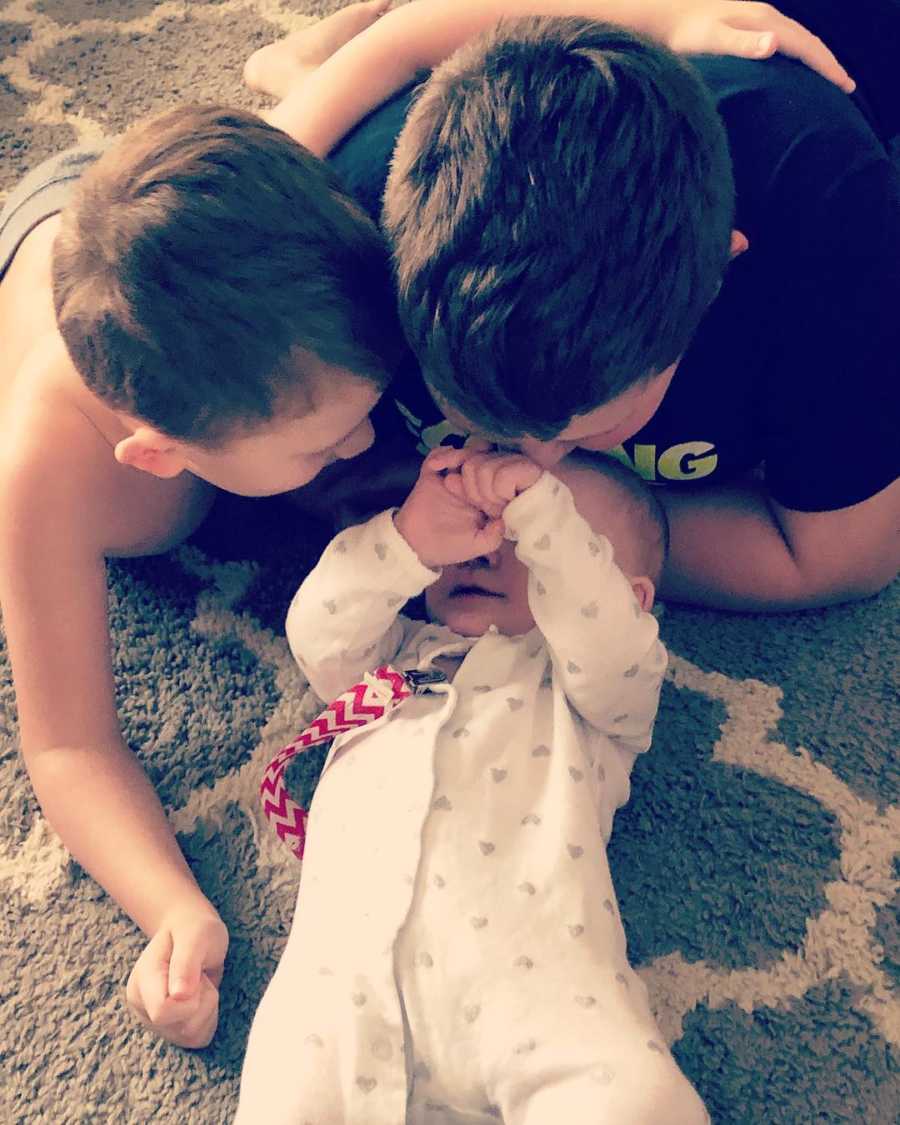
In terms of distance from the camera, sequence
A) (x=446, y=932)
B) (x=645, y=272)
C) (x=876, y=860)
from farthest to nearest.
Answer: (x=876, y=860) → (x=446, y=932) → (x=645, y=272)

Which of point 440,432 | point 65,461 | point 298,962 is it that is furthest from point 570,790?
point 65,461

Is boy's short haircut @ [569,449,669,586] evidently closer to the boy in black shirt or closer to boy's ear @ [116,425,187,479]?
the boy in black shirt

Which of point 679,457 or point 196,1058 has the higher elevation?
point 679,457

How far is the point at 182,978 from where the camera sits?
684 millimetres

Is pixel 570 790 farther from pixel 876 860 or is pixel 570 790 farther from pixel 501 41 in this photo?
pixel 501 41

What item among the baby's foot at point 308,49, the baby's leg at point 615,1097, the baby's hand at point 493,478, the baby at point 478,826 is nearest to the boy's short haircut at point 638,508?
the baby at point 478,826

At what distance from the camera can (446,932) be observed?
2.10 ft

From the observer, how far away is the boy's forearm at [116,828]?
0.74 m

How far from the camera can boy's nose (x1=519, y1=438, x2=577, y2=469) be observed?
0.68 metres

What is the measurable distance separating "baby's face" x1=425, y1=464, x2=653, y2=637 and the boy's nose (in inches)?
2.9

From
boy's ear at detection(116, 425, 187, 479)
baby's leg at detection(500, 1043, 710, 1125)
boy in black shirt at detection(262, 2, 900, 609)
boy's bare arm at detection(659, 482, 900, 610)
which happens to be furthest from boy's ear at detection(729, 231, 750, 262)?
baby's leg at detection(500, 1043, 710, 1125)

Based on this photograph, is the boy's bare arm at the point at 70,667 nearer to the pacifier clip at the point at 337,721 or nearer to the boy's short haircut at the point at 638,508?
the pacifier clip at the point at 337,721

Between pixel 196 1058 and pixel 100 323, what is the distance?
49 cm

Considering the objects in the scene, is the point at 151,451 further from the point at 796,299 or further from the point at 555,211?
the point at 796,299
